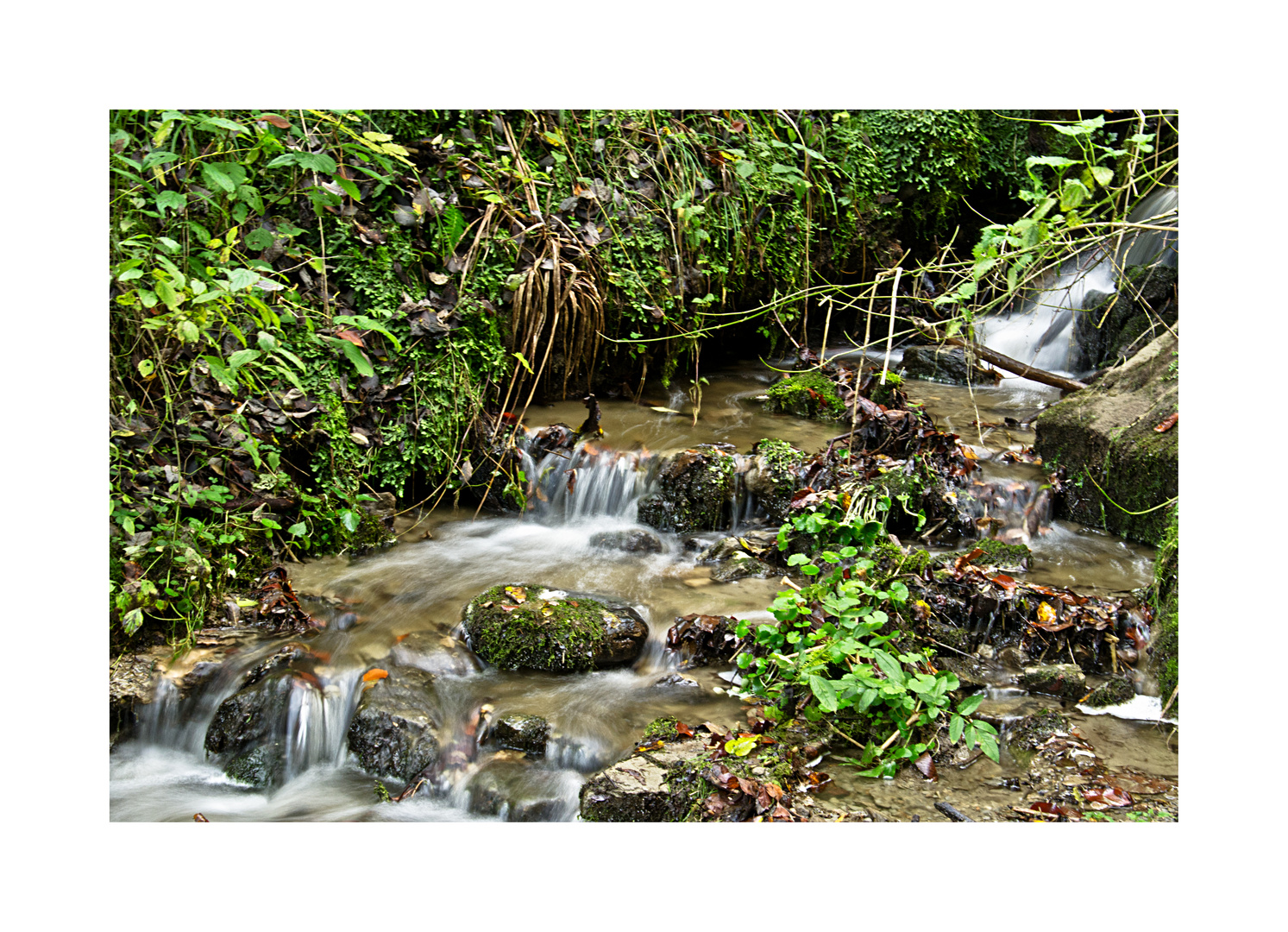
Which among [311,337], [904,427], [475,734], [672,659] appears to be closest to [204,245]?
[311,337]

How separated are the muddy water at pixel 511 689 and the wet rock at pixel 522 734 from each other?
3cm

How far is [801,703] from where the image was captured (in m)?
2.54

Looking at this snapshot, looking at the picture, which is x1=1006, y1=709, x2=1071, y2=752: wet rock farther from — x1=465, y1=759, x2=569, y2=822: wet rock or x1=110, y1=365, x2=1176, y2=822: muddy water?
x1=465, y1=759, x2=569, y2=822: wet rock

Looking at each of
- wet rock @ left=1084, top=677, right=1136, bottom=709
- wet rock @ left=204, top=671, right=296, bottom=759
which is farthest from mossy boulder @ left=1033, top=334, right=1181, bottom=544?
wet rock @ left=204, top=671, right=296, bottom=759

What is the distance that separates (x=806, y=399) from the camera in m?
5.02

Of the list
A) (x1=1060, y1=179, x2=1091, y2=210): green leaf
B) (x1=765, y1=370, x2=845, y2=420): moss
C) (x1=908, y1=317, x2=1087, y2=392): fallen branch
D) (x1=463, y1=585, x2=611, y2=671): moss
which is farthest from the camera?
(x1=908, y1=317, x2=1087, y2=392): fallen branch

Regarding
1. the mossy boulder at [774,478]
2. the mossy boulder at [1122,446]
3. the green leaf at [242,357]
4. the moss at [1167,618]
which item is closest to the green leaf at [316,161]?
the green leaf at [242,357]

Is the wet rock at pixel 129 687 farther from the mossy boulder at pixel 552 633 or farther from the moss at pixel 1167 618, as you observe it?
the moss at pixel 1167 618

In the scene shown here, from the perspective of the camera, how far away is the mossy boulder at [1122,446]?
12.1ft

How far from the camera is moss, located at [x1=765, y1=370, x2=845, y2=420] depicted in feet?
16.3

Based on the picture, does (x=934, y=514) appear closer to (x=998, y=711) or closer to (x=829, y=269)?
(x=998, y=711)

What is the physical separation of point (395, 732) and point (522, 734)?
0.39 m

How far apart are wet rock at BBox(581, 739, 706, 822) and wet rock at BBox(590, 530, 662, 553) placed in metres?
1.56
